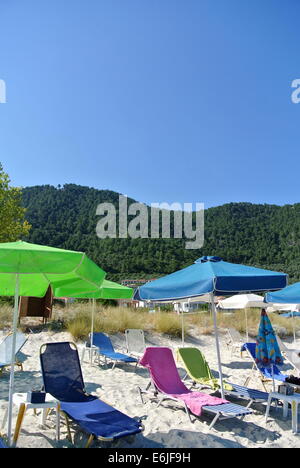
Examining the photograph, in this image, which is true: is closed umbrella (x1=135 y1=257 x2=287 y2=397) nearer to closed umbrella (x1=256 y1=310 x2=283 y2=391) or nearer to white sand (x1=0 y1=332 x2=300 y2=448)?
closed umbrella (x1=256 y1=310 x2=283 y2=391)

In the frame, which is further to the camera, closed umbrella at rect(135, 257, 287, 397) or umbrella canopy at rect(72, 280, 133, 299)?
umbrella canopy at rect(72, 280, 133, 299)

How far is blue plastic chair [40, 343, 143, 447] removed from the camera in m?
3.28

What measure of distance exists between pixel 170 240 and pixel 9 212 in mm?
38736

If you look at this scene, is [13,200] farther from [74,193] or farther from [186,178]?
[74,193]

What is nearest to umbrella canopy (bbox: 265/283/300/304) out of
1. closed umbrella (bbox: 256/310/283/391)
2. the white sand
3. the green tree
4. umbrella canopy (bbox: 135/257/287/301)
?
closed umbrella (bbox: 256/310/283/391)

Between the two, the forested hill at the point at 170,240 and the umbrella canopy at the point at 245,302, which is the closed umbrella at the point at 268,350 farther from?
the forested hill at the point at 170,240

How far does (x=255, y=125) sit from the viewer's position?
14.4m

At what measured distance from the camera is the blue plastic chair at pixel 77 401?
3283 millimetres

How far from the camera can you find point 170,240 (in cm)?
5338

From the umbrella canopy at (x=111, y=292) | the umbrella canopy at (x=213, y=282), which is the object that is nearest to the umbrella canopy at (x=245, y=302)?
Result: the umbrella canopy at (x=111, y=292)

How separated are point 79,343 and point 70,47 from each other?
29.3 feet

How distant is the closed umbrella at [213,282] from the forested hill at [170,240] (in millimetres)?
39472

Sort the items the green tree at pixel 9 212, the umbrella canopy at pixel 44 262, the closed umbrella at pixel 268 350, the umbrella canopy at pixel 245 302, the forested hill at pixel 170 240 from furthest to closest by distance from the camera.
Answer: the forested hill at pixel 170 240 < the green tree at pixel 9 212 < the umbrella canopy at pixel 245 302 < the closed umbrella at pixel 268 350 < the umbrella canopy at pixel 44 262

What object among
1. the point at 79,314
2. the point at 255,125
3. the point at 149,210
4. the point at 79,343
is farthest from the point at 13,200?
the point at 149,210
